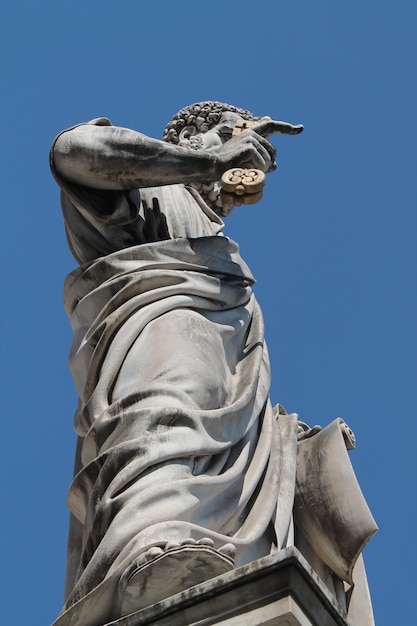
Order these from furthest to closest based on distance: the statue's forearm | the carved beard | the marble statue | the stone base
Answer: the carved beard < the statue's forearm < the marble statue < the stone base

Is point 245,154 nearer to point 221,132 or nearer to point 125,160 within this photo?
point 125,160

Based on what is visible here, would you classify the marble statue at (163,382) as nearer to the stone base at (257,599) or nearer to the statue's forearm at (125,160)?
the statue's forearm at (125,160)

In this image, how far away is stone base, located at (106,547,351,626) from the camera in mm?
5480

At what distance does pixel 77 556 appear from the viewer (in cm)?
780

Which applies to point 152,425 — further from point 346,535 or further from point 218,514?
point 346,535

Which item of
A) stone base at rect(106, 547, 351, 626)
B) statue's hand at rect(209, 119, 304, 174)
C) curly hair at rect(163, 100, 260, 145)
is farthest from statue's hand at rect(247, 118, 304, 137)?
stone base at rect(106, 547, 351, 626)

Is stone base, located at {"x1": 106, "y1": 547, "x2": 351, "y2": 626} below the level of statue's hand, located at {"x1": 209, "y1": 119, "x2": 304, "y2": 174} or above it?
below

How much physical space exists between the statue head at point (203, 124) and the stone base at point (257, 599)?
4.20 m

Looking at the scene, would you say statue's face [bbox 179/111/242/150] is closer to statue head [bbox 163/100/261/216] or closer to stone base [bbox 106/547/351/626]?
statue head [bbox 163/100/261/216]

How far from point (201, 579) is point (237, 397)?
1.65 meters

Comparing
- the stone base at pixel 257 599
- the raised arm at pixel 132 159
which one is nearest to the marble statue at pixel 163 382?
the raised arm at pixel 132 159

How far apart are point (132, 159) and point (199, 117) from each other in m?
1.63

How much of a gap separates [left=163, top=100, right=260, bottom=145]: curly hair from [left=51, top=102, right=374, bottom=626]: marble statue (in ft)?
0.51

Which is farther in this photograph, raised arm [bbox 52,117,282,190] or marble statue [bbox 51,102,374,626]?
raised arm [bbox 52,117,282,190]
